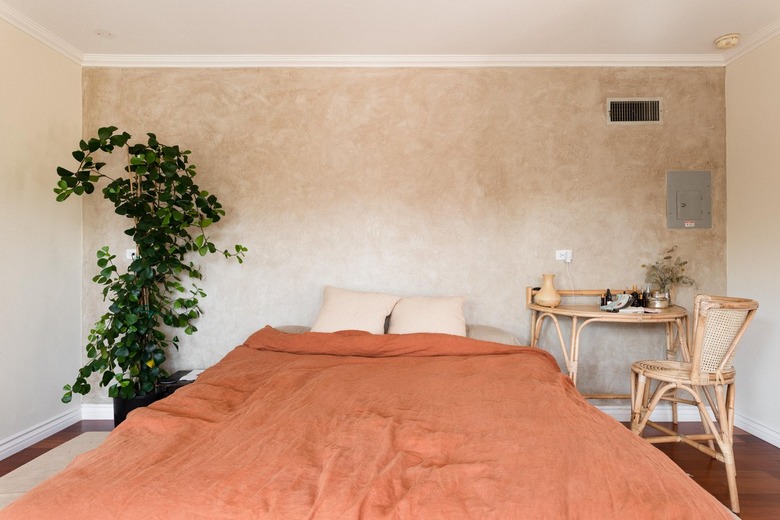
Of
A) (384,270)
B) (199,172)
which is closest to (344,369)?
(384,270)

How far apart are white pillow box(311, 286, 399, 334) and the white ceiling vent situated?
1.99 m

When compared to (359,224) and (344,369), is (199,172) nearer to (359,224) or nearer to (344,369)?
(359,224)

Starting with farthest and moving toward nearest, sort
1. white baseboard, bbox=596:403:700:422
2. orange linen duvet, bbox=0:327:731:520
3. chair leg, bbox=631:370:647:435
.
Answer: white baseboard, bbox=596:403:700:422 → chair leg, bbox=631:370:647:435 → orange linen duvet, bbox=0:327:731:520

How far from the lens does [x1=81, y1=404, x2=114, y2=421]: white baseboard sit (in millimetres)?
3422

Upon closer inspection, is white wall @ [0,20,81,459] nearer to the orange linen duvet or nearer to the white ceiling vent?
the orange linen duvet

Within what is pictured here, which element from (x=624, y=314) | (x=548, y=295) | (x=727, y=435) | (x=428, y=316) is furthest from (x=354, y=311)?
(x=727, y=435)

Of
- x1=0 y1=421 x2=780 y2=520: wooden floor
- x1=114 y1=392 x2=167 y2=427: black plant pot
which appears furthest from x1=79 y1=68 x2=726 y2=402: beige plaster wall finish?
x1=0 y1=421 x2=780 y2=520: wooden floor

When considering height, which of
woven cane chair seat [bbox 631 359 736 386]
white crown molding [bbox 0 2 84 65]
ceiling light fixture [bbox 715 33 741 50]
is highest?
white crown molding [bbox 0 2 84 65]

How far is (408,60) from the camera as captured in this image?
11.0 feet

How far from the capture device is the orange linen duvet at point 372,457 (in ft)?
3.62

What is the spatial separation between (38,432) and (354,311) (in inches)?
83.1

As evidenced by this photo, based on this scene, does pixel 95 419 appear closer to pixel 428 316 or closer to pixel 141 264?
pixel 141 264

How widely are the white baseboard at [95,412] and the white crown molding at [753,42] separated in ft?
16.1

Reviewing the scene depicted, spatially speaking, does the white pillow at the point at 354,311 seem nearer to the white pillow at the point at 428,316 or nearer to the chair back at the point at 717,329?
the white pillow at the point at 428,316
